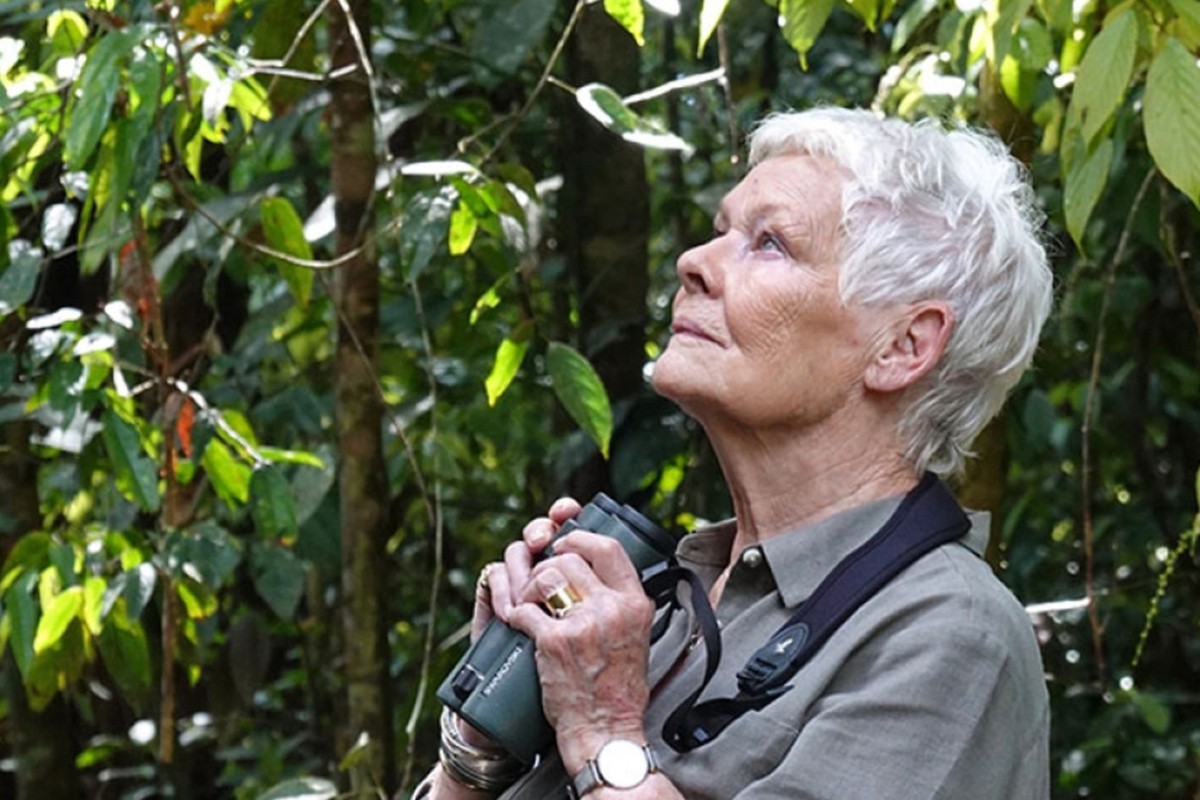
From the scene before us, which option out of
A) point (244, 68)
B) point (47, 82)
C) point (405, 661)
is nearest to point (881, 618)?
point (244, 68)

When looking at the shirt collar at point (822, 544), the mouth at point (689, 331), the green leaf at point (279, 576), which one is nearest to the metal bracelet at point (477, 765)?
the shirt collar at point (822, 544)

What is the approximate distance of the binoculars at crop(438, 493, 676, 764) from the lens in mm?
1829

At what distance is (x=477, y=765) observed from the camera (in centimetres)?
201

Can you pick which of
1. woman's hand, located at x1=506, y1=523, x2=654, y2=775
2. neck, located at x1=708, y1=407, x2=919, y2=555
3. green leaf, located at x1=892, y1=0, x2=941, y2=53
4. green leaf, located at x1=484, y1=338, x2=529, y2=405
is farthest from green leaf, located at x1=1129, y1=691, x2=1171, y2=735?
woman's hand, located at x1=506, y1=523, x2=654, y2=775

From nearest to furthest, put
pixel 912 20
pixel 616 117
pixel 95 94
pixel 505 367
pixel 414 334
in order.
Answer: pixel 95 94 < pixel 616 117 < pixel 505 367 < pixel 912 20 < pixel 414 334

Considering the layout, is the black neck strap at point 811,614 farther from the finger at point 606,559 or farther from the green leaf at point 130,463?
the green leaf at point 130,463

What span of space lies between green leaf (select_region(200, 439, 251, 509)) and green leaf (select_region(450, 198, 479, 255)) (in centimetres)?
56

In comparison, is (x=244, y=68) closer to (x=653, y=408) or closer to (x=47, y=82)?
(x=47, y=82)

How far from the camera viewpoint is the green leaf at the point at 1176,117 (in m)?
Answer: 1.82

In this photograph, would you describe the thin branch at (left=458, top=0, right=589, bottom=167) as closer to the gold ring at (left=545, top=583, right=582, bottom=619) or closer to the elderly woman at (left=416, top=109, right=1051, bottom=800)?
the elderly woman at (left=416, top=109, right=1051, bottom=800)

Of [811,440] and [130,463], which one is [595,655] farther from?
[130,463]

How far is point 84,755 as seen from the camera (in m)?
4.45

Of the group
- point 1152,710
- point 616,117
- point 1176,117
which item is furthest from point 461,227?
point 1152,710

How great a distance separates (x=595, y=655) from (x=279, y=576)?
5.05 feet
